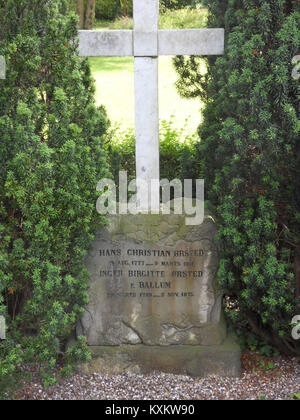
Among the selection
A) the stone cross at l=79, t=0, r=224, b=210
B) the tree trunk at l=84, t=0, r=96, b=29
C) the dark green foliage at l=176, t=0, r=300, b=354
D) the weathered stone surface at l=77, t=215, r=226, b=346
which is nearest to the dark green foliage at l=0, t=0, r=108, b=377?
the weathered stone surface at l=77, t=215, r=226, b=346

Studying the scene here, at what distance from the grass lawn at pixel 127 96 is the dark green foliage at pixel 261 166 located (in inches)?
244

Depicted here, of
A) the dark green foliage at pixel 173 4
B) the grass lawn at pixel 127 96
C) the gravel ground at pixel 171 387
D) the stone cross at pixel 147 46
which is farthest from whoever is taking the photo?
the grass lawn at pixel 127 96

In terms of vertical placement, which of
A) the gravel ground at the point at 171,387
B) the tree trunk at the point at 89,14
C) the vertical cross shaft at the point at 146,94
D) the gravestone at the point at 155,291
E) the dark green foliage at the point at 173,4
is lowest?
the gravel ground at the point at 171,387

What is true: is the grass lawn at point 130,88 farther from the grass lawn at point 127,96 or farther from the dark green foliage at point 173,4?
the dark green foliage at point 173,4

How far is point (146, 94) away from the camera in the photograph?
13.1 feet

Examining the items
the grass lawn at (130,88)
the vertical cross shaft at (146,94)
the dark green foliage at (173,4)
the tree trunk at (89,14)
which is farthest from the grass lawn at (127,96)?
the vertical cross shaft at (146,94)

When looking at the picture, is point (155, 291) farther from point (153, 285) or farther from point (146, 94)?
point (146, 94)

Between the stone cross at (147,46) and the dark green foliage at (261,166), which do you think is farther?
the stone cross at (147,46)

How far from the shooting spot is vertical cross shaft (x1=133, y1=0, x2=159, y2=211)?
3891mm

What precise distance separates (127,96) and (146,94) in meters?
9.14

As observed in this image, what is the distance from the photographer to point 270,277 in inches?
141

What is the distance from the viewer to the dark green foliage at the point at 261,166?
10.9ft

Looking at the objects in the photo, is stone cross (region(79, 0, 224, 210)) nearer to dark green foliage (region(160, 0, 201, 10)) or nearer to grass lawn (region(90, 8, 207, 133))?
dark green foliage (region(160, 0, 201, 10))

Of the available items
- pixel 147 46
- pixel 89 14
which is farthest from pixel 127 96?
pixel 147 46
